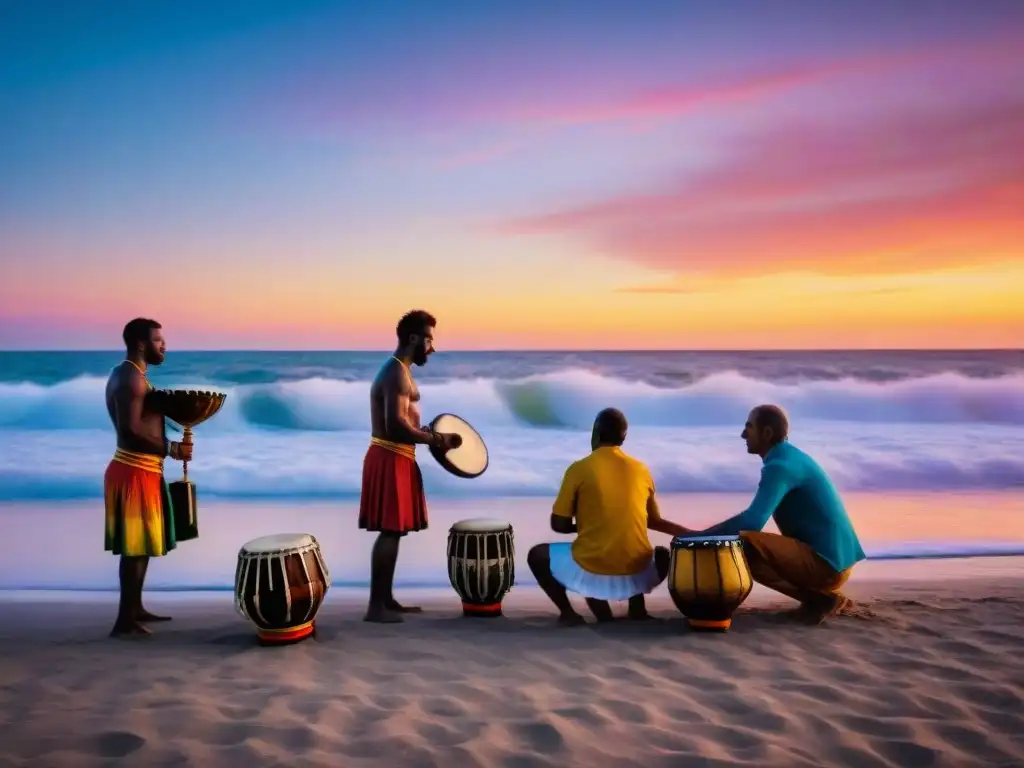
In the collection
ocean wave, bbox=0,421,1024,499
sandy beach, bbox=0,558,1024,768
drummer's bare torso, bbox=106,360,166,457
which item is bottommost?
sandy beach, bbox=0,558,1024,768

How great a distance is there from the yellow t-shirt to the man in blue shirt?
0.42 metres

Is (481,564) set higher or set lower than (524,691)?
higher

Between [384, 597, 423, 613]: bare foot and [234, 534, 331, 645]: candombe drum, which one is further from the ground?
[234, 534, 331, 645]: candombe drum

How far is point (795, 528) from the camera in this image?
5.05 metres

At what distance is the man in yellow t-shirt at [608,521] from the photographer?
4977 mm

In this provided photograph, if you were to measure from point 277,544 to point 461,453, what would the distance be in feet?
4.45

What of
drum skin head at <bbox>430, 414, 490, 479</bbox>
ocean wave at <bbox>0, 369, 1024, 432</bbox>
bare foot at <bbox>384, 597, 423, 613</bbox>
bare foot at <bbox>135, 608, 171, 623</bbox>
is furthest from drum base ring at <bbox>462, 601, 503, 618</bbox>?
ocean wave at <bbox>0, 369, 1024, 432</bbox>

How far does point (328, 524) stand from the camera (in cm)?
837

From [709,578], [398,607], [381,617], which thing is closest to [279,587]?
[381,617]

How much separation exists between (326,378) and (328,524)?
24797 millimetres

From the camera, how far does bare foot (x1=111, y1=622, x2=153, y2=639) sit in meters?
4.90

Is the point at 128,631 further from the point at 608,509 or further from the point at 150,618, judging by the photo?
the point at 608,509

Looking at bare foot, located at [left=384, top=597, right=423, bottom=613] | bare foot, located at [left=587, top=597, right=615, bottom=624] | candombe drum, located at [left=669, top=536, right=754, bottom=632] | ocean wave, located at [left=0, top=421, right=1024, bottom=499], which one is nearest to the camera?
candombe drum, located at [left=669, top=536, right=754, bottom=632]

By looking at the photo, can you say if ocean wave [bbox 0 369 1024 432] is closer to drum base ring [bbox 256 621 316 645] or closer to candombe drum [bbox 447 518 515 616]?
candombe drum [bbox 447 518 515 616]
